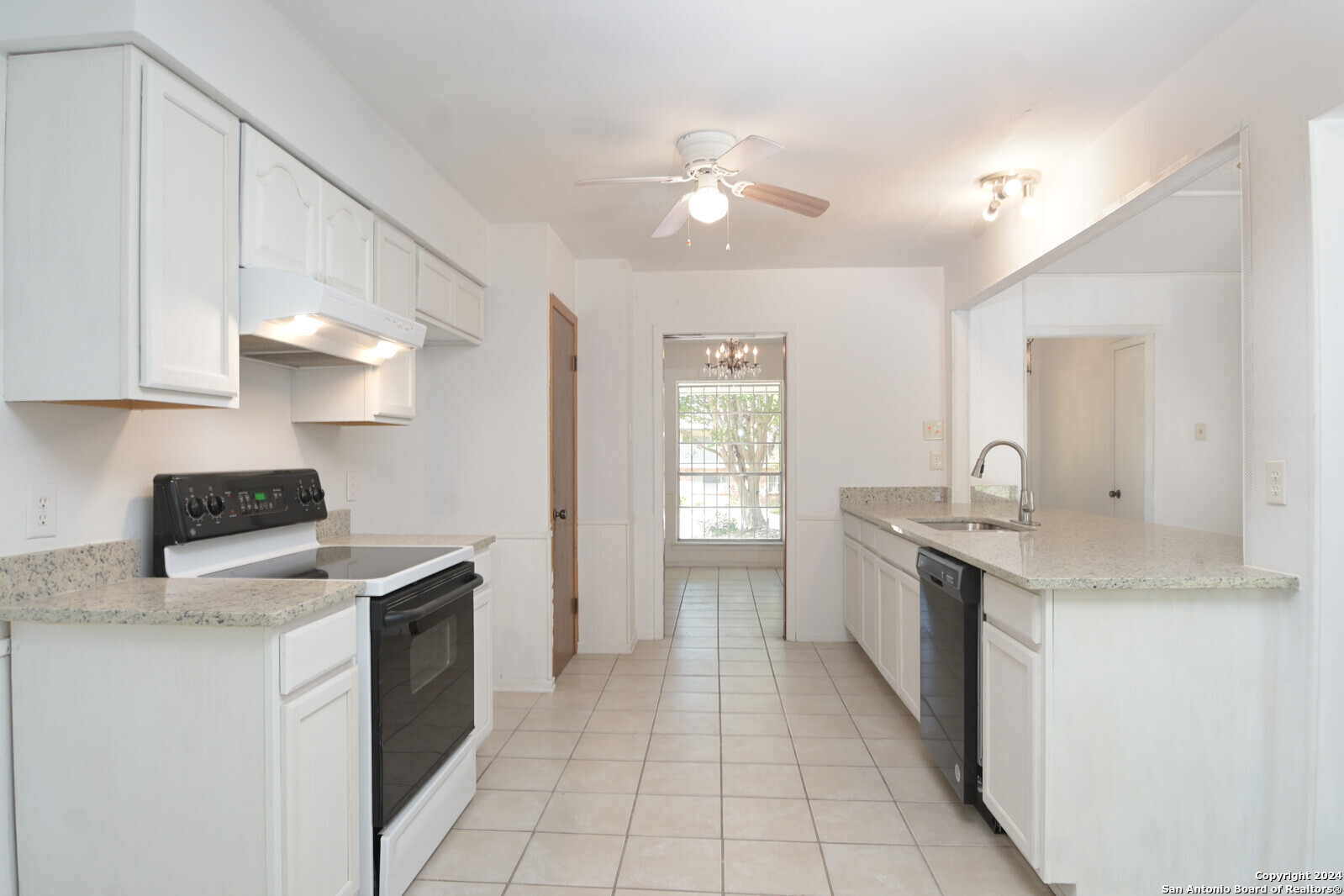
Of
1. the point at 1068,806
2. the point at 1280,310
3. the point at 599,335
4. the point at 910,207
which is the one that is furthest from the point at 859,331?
the point at 1068,806

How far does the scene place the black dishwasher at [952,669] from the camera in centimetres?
228

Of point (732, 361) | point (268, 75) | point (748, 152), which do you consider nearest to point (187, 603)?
point (268, 75)

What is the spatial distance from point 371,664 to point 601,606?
99.7 inches

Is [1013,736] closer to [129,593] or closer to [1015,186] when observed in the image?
[1015,186]

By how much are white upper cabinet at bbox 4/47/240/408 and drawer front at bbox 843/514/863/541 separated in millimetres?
3348

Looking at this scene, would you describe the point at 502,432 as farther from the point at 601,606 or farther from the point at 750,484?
the point at 750,484

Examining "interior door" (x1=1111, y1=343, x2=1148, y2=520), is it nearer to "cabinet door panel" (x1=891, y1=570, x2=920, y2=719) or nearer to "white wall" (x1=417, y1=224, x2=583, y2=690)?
"cabinet door panel" (x1=891, y1=570, x2=920, y2=719)

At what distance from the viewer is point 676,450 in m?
7.52

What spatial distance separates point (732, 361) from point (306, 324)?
4.55m

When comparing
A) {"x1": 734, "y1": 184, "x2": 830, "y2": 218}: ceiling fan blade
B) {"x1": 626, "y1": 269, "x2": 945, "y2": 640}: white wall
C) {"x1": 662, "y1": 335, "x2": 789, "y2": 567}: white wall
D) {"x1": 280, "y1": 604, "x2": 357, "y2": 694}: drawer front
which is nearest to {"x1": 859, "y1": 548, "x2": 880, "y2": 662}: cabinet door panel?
{"x1": 626, "y1": 269, "x2": 945, "y2": 640}: white wall

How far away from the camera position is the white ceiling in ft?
6.23

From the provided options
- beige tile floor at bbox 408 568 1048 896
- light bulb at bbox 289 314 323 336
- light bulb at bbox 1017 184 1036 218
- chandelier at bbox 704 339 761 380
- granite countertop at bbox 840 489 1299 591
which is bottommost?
beige tile floor at bbox 408 568 1048 896

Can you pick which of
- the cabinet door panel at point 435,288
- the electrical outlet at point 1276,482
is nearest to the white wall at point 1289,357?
the electrical outlet at point 1276,482

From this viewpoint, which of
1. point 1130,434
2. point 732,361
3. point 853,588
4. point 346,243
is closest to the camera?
point 346,243
